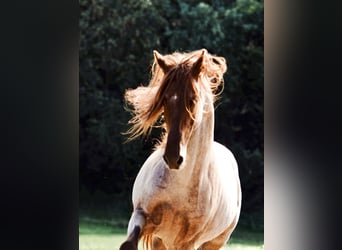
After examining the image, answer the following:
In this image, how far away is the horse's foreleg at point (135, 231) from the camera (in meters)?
2.81

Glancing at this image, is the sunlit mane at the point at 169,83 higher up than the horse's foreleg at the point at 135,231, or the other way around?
the sunlit mane at the point at 169,83

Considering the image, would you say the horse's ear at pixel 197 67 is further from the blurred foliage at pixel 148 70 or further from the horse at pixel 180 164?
the blurred foliage at pixel 148 70

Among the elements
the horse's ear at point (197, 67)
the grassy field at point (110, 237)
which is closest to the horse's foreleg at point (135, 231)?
the horse's ear at point (197, 67)

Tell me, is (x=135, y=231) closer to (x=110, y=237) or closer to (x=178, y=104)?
(x=178, y=104)

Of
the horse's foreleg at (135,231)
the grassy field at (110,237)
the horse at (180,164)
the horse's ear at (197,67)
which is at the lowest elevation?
the grassy field at (110,237)

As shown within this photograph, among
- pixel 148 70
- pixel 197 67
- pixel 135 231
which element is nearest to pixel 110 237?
pixel 148 70

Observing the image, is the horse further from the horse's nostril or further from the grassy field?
the grassy field

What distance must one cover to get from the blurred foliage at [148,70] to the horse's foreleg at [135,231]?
387cm

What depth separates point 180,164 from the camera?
277cm

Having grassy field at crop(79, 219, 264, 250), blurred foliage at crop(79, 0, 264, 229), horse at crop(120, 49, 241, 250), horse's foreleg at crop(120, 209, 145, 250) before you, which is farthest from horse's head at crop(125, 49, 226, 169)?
blurred foliage at crop(79, 0, 264, 229)

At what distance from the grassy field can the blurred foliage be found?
1.01 ft
